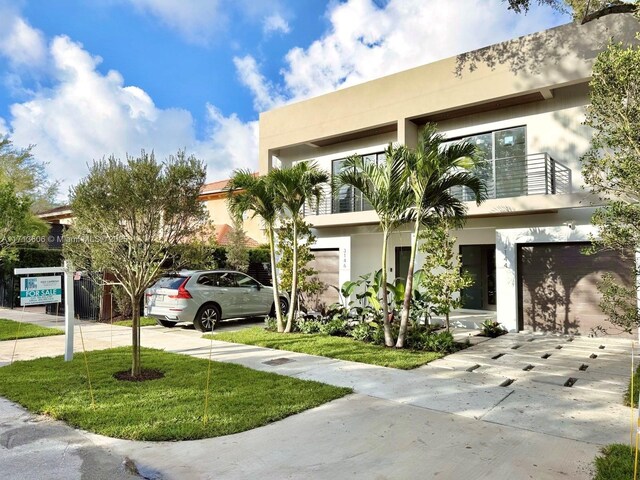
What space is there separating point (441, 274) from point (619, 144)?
17.4 feet

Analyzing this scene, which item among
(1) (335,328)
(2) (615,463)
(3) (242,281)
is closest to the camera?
(2) (615,463)

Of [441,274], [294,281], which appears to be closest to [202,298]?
[294,281]

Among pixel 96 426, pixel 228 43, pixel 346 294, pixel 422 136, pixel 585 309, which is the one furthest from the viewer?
pixel 228 43

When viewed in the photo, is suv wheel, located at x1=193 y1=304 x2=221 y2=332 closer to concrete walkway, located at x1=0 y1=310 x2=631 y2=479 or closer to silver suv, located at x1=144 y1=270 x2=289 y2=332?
silver suv, located at x1=144 y1=270 x2=289 y2=332

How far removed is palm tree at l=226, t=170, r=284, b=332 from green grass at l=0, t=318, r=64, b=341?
5813 mm

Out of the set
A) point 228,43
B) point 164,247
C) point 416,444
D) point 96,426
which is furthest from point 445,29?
point 96,426

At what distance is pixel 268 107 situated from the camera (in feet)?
58.3

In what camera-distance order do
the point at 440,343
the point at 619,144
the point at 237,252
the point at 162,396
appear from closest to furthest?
the point at 619,144 < the point at 162,396 < the point at 440,343 < the point at 237,252

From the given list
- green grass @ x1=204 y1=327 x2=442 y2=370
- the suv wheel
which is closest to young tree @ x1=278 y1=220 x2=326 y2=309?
green grass @ x1=204 y1=327 x2=442 y2=370

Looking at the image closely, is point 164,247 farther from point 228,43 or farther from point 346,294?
point 228,43

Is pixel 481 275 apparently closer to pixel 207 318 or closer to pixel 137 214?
pixel 207 318

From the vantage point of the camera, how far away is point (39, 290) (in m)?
8.62

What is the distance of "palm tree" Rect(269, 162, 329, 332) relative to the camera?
34.7 ft

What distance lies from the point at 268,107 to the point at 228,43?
5152mm
